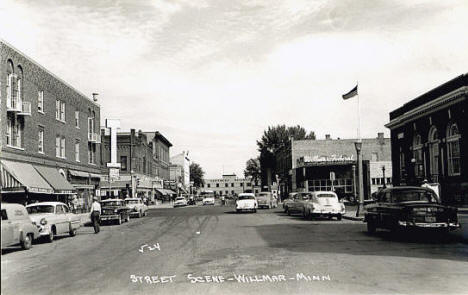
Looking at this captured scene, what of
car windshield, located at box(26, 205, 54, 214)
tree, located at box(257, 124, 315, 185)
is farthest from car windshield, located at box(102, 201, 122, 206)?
tree, located at box(257, 124, 315, 185)

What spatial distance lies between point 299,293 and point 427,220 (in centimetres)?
908

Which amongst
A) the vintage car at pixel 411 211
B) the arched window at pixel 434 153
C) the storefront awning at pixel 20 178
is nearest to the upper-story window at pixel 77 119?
the storefront awning at pixel 20 178

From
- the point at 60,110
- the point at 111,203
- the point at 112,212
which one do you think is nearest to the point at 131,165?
the point at 60,110

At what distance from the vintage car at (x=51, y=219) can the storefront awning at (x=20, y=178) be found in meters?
6.68

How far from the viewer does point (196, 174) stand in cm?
16675

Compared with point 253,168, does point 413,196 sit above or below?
below

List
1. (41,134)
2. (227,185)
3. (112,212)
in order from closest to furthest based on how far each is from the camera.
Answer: (112,212), (41,134), (227,185)

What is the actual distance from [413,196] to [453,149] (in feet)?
65.3

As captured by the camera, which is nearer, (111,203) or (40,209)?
(40,209)

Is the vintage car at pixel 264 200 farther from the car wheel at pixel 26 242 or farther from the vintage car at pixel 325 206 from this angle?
the car wheel at pixel 26 242

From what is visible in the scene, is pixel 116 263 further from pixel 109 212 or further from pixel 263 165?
pixel 263 165

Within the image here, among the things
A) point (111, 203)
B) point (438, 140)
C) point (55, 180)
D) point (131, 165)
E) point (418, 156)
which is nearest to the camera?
point (111, 203)

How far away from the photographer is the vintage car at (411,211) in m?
16.0

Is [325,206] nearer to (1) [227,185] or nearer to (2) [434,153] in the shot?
(2) [434,153]
